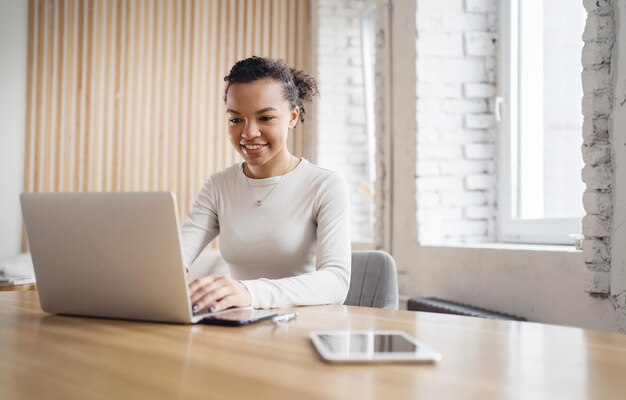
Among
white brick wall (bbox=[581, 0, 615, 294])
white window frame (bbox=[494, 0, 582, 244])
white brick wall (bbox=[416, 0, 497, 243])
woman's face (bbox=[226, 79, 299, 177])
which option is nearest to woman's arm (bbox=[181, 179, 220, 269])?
woman's face (bbox=[226, 79, 299, 177])

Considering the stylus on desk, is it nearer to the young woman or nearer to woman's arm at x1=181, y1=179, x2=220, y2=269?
the young woman

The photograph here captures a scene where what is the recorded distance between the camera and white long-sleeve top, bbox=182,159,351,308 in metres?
1.89

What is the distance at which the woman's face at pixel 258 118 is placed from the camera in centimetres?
192

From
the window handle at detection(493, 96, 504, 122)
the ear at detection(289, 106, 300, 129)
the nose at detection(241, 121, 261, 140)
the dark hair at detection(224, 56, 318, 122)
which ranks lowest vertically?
the nose at detection(241, 121, 261, 140)

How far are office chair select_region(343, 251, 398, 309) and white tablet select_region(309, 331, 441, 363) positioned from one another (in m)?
0.85

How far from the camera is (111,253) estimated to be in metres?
1.20

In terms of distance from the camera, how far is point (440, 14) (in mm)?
3352

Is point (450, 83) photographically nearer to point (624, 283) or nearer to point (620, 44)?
point (620, 44)

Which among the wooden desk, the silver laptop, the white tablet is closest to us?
the wooden desk

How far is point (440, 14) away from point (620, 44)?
1.43 meters

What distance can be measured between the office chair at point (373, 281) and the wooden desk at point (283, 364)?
2.11 ft

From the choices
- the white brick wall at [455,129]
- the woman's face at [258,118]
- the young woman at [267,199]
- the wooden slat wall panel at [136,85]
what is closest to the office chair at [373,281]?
the young woman at [267,199]

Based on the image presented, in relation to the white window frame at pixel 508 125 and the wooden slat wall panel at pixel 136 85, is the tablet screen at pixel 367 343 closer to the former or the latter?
the white window frame at pixel 508 125

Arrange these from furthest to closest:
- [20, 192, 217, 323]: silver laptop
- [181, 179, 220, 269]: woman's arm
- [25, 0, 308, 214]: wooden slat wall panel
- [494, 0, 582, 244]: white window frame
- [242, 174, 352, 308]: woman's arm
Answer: [25, 0, 308, 214]: wooden slat wall panel → [494, 0, 582, 244]: white window frame → [181, 179, 220, 269]: woman's arm → [242, 174, 352, 308]: woman's arm → [20, 192, 217, 323]: silver laptop
